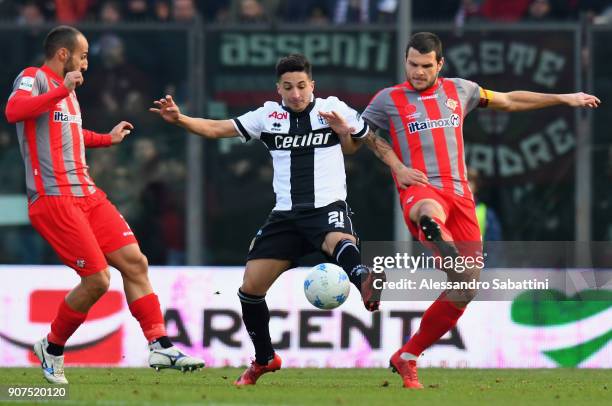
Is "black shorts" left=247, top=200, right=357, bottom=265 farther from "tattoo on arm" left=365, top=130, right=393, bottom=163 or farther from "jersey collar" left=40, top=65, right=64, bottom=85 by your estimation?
"jersey collar" left=40, top=65, right=64, bottom=85

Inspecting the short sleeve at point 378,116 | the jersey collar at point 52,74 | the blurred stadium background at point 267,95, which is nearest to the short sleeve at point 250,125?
the short sleeve at point 378,116

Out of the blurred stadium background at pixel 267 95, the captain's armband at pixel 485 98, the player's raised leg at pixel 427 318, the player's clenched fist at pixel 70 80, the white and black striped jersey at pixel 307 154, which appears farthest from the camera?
the blurred stadium background at pixel 267 95

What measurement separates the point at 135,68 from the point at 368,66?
2.61 m

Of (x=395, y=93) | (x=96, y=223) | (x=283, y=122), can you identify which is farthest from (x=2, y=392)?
(x=395, y=93)

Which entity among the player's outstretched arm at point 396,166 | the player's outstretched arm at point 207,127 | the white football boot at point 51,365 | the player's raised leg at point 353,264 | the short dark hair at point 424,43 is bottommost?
the white football boot at point 51,365

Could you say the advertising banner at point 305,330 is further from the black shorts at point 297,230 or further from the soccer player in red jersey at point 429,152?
the black shorts at point 297,230

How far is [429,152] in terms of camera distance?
10555 mm

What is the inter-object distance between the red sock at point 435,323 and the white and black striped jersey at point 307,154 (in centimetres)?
102

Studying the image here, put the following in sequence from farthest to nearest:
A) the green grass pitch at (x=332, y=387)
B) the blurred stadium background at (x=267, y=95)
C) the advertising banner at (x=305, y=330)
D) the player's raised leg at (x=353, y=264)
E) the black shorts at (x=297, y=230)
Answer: the blurred stadium background at (x=267, y=95) < the advertising banner at (x=305, y=330) < the black shorts at (x=297, y=230) < the player's raised leg at (x=353, y=264) < the green grass pitch at (x=332, y=387)

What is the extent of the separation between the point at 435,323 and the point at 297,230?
1163 millimetres

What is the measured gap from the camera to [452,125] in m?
10.6

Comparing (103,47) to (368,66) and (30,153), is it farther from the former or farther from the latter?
(30,153)

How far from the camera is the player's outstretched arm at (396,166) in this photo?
34.4 ft

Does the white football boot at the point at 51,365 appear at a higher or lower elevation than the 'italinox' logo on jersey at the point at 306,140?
lower
